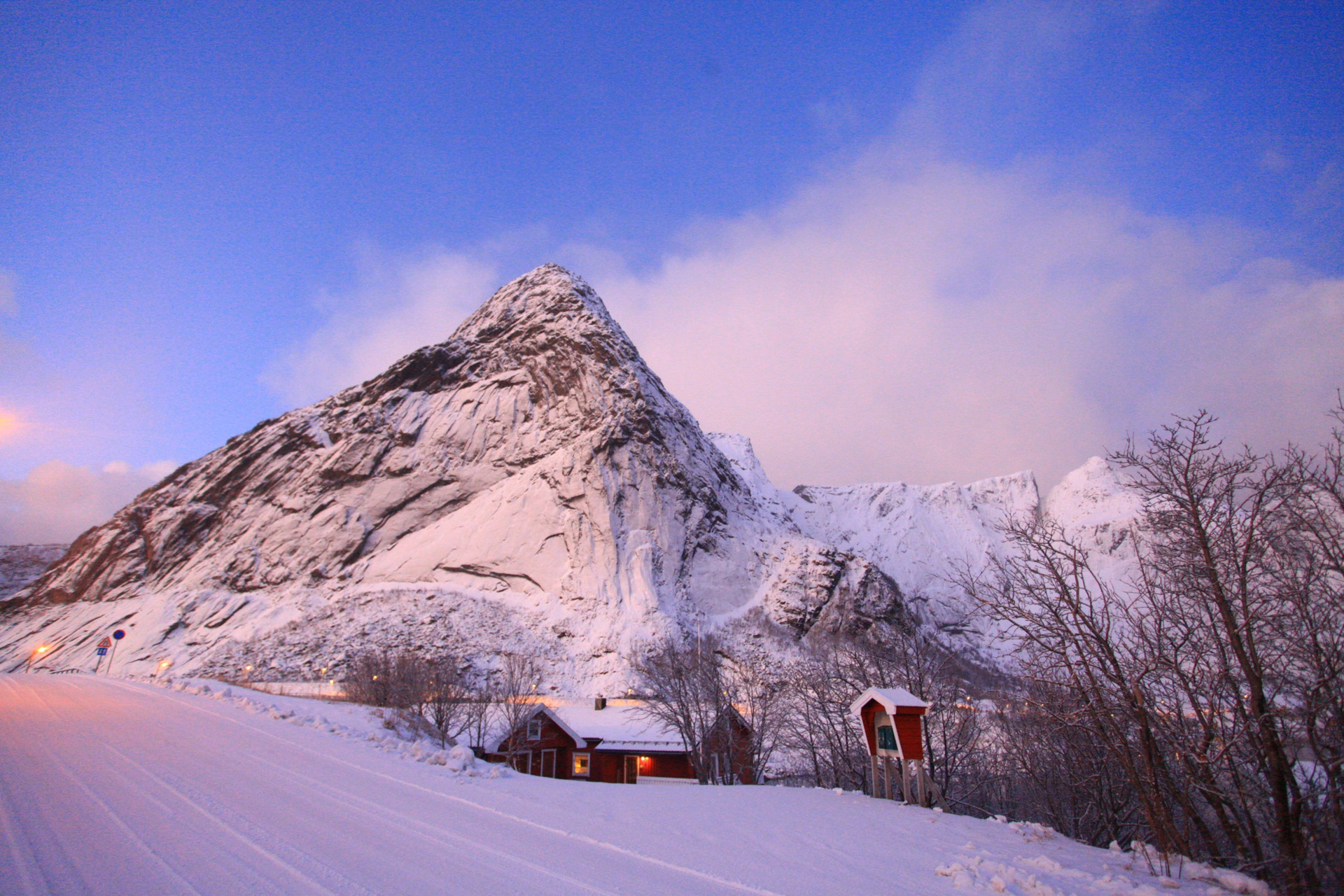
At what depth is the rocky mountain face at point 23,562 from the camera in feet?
382

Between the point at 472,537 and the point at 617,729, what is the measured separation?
27.8 m

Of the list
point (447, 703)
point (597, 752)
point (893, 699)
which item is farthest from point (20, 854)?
point (597, 752)

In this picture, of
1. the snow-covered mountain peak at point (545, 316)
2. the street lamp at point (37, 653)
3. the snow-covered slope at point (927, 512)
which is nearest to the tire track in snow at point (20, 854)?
the snow-covered mountain peak at point (545, 316)

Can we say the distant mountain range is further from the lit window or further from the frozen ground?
the frozen ground

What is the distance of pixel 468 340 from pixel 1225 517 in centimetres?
6506

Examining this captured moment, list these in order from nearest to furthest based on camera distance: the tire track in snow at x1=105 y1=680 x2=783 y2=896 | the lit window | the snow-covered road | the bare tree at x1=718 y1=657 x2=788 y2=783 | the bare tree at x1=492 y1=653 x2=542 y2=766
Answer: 1. the snow-covered road
2. the tire track in snow at x1=105 y1=680 x2=783 y2=896
3. the lit window
4. the bare tree at x1=718 y1=657 x2=788 y2=783
5. the bare tree at x1=492 y1=653 x2=542 y2=766

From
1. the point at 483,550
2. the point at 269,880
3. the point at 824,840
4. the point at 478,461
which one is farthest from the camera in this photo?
the point at 478,461

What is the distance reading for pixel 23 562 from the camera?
13238cm

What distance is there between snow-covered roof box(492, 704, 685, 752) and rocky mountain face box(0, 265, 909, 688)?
9911mm

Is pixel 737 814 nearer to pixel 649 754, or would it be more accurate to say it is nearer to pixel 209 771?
pixel 209 771

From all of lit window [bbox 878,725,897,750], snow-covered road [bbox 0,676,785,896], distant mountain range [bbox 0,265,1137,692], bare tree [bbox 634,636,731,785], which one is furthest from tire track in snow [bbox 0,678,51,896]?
distant mountain range [bbox 0,265,1137,692]

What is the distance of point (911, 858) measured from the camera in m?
6.06

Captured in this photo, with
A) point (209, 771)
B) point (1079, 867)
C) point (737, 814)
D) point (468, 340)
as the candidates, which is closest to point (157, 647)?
point (468, 340)

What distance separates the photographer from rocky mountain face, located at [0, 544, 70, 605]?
116 m
